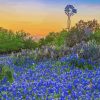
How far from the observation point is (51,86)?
10922 mm

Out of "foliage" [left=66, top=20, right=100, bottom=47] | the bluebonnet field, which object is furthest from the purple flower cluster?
"foliage" [left=66, top=20, right=100, bottom=47]

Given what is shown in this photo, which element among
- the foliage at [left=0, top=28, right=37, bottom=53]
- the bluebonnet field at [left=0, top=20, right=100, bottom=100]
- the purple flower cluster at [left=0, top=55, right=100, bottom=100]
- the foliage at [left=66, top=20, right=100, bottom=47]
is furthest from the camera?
the foliage at [left=0, top=28, right=37, bottom=53]

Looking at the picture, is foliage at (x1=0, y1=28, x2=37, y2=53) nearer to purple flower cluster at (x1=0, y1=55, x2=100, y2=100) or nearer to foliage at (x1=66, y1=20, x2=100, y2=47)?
foliage at (x1=66, y1=20, x2=100, y2=47)

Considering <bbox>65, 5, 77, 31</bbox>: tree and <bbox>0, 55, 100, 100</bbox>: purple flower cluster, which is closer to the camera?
<bbox>0, 55, 100, 100</bbox>: purple flower cluster

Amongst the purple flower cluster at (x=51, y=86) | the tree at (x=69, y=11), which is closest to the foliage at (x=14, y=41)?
the tree at (x=69, y=11)

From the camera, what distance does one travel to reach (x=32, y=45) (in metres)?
27.6

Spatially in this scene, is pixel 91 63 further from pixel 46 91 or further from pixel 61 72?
pixel 46 91

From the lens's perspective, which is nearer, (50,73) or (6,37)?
(50,73)

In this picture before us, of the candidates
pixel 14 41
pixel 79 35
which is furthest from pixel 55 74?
pixel 14 41

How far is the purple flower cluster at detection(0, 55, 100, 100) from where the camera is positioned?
9891 mm

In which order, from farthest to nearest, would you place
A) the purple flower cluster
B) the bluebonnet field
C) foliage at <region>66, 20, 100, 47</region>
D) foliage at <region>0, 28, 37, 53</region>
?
foliage at <region>0, 28, 37, 53</region>, foliage at <region>66, 20, 100, 47</region>, the bluebonnet field, the purple flower cluster

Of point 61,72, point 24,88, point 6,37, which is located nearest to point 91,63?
point 61,72

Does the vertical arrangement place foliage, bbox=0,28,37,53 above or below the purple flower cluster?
above

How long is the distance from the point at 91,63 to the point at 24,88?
486 centimetres
